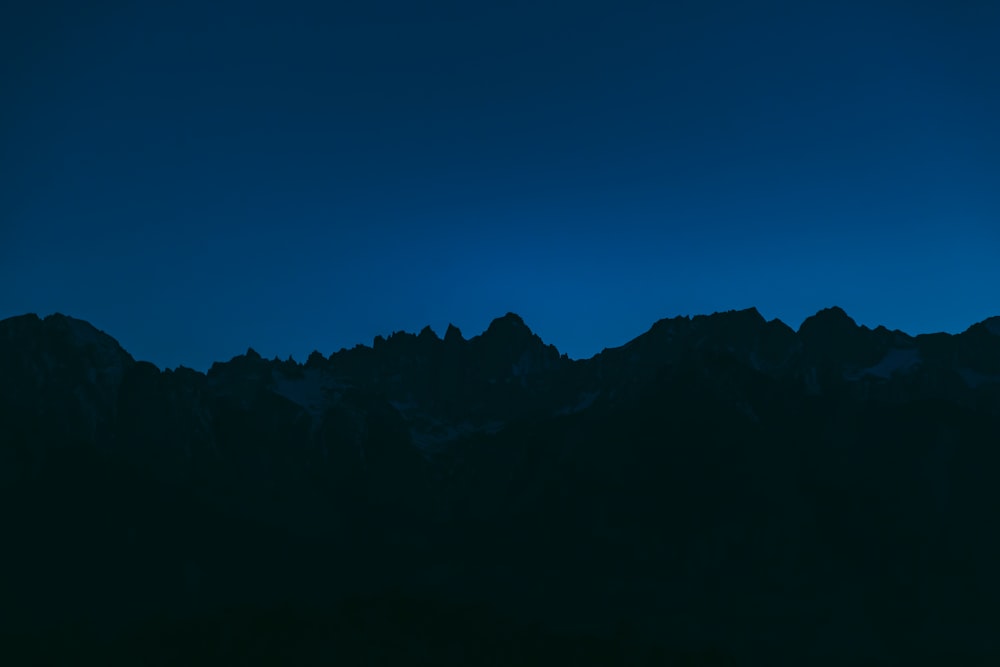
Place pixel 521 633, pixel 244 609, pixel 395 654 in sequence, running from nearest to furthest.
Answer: pixel 395 654
pixel 521 633
pixel 244 609

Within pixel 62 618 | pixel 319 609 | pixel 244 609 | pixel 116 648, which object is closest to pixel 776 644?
pixel 319 609

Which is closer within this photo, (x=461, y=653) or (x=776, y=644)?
(x=461, y=653)

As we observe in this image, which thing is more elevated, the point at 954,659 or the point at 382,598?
the point at 382,598

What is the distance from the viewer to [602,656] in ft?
556

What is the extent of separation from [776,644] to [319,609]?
8263 centimetres

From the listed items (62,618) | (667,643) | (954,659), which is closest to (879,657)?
(954,659)

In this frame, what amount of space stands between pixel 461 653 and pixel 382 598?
3142 cm

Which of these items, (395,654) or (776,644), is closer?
(395,654)

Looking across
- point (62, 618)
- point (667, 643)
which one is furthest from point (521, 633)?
A: point (62, 618)

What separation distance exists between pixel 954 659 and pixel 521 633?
76.0m

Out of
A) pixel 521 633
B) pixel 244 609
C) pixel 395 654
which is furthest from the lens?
pixel 244 609

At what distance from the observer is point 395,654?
167 m

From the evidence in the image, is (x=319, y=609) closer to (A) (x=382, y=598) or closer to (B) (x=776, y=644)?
(A) (x=382, y=598)

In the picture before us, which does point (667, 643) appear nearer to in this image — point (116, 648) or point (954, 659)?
point (954, 659)
